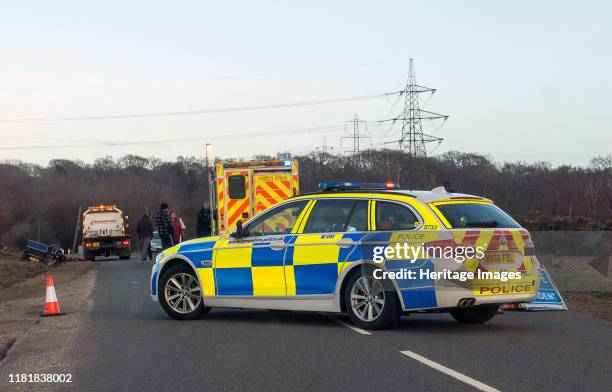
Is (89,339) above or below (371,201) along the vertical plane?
below

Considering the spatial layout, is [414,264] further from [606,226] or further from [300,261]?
[606,226]

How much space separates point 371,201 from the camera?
994 cm

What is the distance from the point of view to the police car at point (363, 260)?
29.9ft

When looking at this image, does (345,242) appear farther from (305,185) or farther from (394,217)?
(305,185)

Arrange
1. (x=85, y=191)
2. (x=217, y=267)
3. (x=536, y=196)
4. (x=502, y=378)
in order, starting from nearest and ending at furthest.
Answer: (x=502, y=378) → (x=217, y=267) → (x=536, y=196) → (x=85, y=191)

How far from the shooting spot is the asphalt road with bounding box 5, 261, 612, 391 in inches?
268

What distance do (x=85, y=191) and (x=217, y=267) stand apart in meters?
85.2

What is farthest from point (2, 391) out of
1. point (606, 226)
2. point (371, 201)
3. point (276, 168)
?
point (606, 226)

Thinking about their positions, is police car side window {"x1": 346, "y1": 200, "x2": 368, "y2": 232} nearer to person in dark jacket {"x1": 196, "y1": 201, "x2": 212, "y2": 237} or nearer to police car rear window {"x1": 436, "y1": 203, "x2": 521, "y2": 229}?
police car rear window {"x1": 436, "y1": 203, "x2": 521, "y2": 229}

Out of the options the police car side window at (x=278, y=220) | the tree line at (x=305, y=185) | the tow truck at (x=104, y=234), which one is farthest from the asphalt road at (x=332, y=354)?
the tow truck at (x=104, y=234)

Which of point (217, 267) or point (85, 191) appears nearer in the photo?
point (217, 267)

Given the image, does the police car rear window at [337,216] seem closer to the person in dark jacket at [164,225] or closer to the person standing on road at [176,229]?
the person in dark jacket at [164,225]

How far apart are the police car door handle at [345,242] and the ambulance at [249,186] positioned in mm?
8935

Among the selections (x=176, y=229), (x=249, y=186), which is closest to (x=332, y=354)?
(x=249, y=186)
